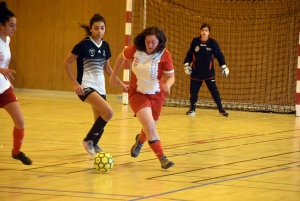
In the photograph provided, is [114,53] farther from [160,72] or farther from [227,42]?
[160,72]

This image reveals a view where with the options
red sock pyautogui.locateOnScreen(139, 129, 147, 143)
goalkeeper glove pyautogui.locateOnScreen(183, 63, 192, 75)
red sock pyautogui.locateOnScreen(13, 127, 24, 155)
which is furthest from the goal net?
red sock pyautogui.locateOnScreen(13, 127, 24, 155)

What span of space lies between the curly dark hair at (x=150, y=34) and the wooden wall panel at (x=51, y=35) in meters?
9.55

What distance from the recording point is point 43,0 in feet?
55.1

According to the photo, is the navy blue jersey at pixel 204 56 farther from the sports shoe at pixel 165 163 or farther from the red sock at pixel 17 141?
the red sock at pixel 17 141

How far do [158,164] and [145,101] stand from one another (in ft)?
2.28

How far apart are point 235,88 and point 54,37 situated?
16.9 ft

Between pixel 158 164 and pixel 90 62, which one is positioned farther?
pixel 90 62

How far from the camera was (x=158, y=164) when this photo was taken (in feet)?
21.1

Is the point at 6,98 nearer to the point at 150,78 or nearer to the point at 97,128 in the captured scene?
the point at 97,128

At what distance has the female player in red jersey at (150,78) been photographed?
6.07 m

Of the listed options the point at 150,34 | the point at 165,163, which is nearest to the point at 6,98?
the point at 150,34

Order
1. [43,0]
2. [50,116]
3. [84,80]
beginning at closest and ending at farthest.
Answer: [84,80] → [50,116] → [43,0]

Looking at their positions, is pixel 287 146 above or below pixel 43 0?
below

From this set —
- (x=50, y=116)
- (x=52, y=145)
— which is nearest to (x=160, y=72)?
(x=52, y=145)
